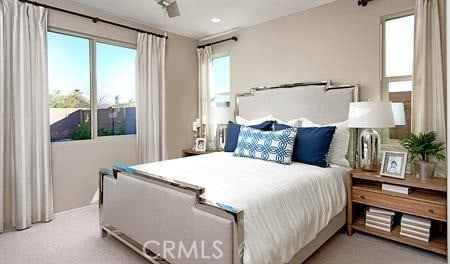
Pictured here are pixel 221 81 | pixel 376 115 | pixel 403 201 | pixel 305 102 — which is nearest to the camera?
pixel 403 201

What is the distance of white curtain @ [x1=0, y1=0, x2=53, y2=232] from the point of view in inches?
113

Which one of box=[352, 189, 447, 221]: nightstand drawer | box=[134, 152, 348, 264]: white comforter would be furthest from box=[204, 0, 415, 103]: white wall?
box=[134, 152, 348, 264]: white comforter

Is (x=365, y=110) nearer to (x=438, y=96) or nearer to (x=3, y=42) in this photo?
(x=438, y=96)

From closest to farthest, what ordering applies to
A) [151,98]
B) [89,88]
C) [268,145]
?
[268,145] < [89,88] < [151,98]

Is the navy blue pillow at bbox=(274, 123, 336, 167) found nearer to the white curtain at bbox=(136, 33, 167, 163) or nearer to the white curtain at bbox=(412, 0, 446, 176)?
the white curtain at bbox=(412, 0, 446, 176)

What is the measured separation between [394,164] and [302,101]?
1321 millimetres

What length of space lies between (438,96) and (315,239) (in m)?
1.79

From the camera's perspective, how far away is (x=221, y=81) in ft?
15.8

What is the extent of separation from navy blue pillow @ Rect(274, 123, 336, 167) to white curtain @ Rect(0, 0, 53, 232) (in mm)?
2892

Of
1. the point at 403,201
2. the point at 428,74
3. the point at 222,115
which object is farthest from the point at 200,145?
the point at 428,74

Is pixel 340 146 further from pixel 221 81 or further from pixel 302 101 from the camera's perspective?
pixel 221 81

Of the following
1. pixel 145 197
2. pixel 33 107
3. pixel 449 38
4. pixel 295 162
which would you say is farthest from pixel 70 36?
pixel 449 38

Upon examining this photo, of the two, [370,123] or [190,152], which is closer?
[370,123]

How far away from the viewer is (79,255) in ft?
7.77
